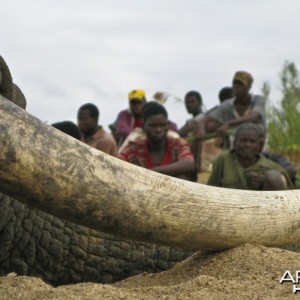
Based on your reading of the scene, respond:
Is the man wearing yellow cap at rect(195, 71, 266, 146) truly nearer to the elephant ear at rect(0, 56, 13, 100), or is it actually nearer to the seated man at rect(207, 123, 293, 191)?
the seated man at rect(207, 123, 293, 191)

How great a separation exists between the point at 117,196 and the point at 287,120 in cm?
1011

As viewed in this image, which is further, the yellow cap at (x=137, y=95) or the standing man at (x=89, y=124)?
the yellow cap at (x=137, y=95)

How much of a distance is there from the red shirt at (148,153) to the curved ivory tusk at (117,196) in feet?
18.8

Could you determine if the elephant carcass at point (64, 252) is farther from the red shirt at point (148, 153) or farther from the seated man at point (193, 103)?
the seated man at point (193, 103)

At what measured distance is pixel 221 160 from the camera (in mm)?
9289

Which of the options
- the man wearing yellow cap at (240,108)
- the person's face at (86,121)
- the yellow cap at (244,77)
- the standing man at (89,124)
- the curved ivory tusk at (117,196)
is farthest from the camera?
the yellow cap at (244,77)

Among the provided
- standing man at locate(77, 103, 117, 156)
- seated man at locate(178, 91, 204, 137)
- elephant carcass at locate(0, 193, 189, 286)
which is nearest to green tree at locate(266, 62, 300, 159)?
seated man at locate(178, 91, 204, 137)

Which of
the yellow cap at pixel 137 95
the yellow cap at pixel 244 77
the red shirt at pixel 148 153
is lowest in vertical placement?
the red shirt at pixel 148 153

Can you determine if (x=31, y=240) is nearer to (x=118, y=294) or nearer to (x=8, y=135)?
(x=118, y=294)

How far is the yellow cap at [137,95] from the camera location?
12.3 meters

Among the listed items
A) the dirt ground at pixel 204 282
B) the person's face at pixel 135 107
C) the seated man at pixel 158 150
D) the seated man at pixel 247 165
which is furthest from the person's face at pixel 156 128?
the dirt ground at pixel 204 282

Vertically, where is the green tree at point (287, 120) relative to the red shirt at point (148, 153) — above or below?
above

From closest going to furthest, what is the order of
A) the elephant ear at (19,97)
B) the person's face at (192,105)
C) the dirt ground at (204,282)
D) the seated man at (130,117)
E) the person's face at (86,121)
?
the dirt ground at (204,282) → the elephant ear at (19,97) → the person's face at (86,121) → the seated man at (130,117) → the person's face at (192,105)

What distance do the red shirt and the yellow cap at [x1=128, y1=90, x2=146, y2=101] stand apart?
286 cm
